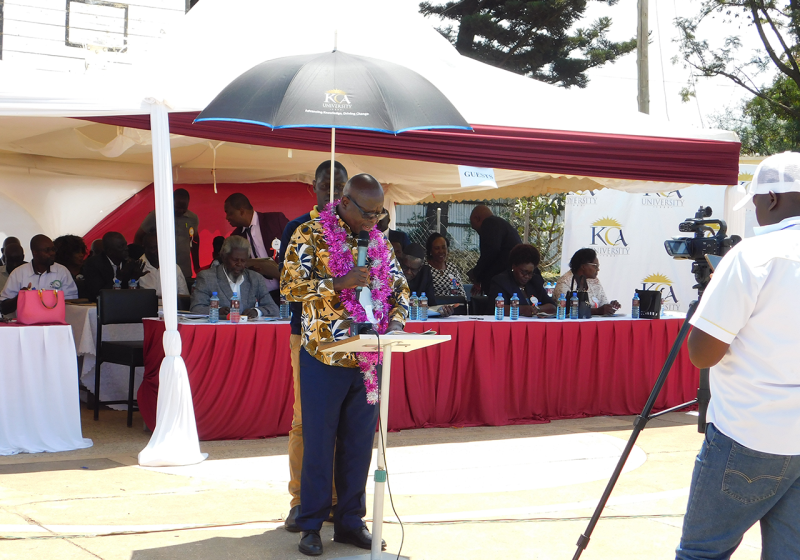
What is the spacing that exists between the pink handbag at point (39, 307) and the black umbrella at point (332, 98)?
8.56 ft

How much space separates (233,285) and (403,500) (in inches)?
118

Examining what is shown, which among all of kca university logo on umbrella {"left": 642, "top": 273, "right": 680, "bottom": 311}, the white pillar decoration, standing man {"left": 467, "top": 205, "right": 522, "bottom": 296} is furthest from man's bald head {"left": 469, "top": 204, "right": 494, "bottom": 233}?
the white pillar decoration

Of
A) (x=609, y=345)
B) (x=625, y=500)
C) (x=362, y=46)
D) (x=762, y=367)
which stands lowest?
(x=625, y=500)

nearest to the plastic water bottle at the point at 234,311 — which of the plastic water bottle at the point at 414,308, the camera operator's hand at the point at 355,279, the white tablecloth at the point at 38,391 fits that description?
the white tablecloth at the point at 38,391

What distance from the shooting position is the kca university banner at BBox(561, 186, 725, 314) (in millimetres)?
12641

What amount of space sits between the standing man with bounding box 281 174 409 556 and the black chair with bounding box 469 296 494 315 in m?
4.61

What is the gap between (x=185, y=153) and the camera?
35.0 ft

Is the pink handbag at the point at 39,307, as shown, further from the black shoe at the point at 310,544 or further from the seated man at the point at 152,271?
the black shoe at the point at 310,544

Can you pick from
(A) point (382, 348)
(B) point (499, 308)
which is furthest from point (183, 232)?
(A) point (382, 348)

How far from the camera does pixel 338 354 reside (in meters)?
3.84

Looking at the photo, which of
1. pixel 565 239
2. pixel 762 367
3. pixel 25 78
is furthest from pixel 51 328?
pixel 565 239

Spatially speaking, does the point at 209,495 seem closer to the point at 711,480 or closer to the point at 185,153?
the point at 711,480

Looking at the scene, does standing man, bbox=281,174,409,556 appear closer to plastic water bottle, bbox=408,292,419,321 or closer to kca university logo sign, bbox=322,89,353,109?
kca university logo sign, bbox=322,89,353,109

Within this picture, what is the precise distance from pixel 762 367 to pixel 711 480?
14.6 inches
